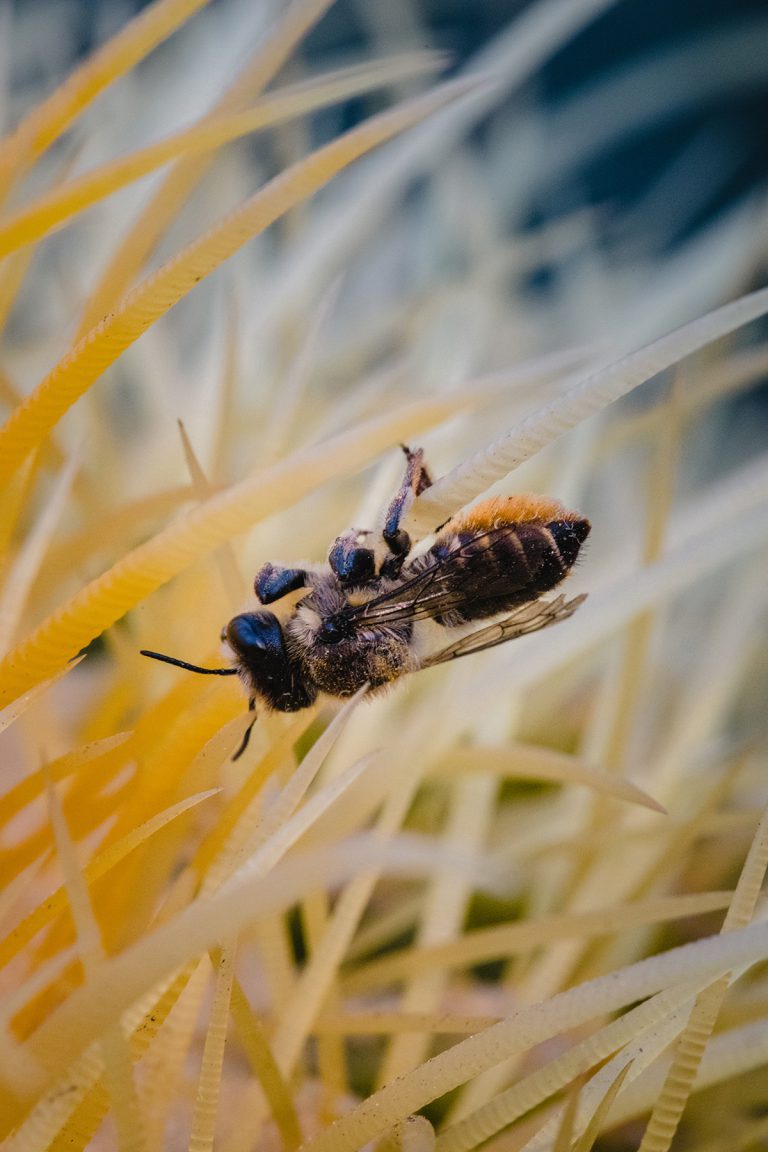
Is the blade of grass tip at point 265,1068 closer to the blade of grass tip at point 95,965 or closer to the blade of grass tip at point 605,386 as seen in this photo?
the blade of grass tip at point 95,965

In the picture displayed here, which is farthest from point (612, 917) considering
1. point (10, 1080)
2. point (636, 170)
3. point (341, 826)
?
point (636, 170)

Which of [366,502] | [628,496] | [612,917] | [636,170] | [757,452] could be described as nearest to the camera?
[612,917]

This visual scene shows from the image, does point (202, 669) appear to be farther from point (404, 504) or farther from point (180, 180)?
point (180, 180)

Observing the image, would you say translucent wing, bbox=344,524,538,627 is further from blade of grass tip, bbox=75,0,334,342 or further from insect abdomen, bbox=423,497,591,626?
blade of grass tip, bbox=75,0,334,342

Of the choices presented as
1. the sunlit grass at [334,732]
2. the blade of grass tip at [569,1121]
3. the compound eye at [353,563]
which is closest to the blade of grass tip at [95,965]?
the sunlit grass at [334,732]

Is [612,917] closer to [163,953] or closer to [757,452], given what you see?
[163,953]

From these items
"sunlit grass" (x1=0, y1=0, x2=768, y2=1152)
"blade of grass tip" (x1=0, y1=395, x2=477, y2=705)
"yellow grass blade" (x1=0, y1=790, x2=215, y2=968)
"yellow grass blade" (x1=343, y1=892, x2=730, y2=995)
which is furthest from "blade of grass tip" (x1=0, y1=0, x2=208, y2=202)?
"yellow grass blade" (x1=343, y1=892, x2=730, y2=995)

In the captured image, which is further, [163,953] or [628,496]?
[628,496]
